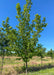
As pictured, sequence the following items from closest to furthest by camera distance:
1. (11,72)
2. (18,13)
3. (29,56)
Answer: (29,56) → (18,13) → (11,72)

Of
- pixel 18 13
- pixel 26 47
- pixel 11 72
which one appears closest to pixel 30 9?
pixel 18 13

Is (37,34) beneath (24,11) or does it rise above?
beneath

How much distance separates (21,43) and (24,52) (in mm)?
757

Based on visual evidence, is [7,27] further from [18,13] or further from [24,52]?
[24,52]

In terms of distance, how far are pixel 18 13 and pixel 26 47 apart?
286 cm

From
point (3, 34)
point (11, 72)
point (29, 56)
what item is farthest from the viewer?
point (11, 72)

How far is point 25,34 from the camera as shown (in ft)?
21.6

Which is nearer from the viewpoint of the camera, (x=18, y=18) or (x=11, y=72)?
Answer: (x=18, y=18)

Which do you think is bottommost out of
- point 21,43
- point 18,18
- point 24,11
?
point 21,43

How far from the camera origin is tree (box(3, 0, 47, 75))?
20.5 ft

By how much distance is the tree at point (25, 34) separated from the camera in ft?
20.5

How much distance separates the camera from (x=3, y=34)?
811cm

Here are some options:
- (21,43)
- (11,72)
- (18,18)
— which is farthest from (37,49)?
(11,72)

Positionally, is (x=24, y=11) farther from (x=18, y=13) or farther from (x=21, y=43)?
(x=21, y=43)
